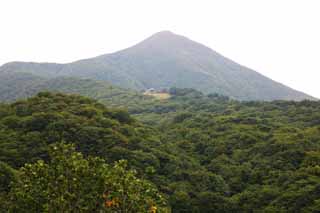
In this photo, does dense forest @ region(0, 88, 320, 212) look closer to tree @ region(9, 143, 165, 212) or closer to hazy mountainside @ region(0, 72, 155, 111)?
tree @ region(9, 143, 165, 212)

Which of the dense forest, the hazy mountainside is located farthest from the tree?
the hazy mountainside

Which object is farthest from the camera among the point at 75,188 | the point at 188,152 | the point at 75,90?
the point at 75,90

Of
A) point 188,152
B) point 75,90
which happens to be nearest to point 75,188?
point 188,152

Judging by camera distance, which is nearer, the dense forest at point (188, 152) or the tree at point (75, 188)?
the tree at point (75, 188)

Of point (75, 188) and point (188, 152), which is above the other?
point (75, 188)

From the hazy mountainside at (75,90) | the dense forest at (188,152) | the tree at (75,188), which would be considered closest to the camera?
the tree at (75,188)

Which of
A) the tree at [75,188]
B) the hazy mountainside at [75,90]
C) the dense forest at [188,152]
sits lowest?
the hazy mountainside at [75,90]

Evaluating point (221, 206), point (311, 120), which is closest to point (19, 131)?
point (221, 206)

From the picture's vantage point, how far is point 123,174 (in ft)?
64.0

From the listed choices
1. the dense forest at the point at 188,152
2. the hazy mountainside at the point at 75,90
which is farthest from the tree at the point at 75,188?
the hazy mountainside at the point at 75,90

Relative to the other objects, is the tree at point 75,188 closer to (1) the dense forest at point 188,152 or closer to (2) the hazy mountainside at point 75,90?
(1) the dense forest at point 188,152

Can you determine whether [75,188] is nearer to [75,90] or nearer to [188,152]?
[188,152]

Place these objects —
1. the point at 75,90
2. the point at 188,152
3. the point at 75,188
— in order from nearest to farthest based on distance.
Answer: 1. the point at 75,188
2. the point at 188,152
3. the point at 75,90

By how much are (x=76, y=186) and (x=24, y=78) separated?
624 ft
